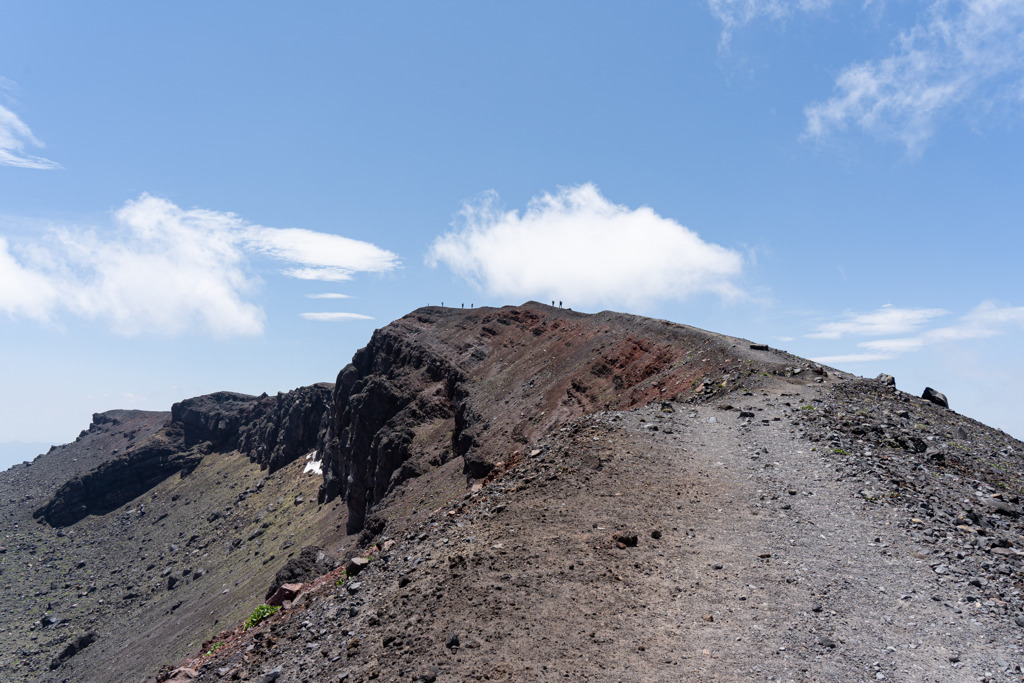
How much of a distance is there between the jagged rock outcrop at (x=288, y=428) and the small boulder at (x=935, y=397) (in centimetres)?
8904

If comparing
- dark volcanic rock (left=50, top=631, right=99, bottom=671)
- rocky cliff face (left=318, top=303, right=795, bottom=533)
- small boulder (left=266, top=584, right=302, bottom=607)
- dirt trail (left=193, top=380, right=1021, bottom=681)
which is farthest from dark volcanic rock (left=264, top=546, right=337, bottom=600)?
dark volcanic rock (left=50, top=631, right=99, bottom=671)

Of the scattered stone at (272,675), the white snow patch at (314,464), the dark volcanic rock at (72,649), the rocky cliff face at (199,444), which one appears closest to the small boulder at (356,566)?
the scattered stone at (272,675)

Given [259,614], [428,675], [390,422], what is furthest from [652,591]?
[390,422]

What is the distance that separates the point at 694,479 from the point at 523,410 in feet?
72.9

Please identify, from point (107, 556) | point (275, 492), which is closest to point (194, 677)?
point (275, 492)

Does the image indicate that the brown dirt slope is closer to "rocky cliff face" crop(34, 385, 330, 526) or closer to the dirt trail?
the dirt trail

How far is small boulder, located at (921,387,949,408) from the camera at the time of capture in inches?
945

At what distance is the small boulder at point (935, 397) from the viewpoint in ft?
78.7

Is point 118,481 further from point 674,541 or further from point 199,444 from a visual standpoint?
point 674,541

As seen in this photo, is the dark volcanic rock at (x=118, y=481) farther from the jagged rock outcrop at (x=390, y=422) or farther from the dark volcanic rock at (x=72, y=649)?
the jagged rock outcrop at (x=390, y=422)

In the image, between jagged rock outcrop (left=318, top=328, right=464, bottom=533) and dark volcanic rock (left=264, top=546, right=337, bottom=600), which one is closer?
dark volcanic rock (left=264, top=546, right=337, bottom=600)

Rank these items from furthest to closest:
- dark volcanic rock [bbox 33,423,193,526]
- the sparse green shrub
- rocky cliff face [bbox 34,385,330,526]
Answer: dark volcanic rock [bbox 33,423,193,526]
rocky cliff face [bbox 34,385,330,526]
the sparse green shrub

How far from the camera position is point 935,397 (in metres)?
24.1

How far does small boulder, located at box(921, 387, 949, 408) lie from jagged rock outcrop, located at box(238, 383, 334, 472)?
89.0 meters
